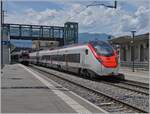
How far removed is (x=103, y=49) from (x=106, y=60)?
39.4 inches

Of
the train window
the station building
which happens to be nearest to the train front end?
the train window

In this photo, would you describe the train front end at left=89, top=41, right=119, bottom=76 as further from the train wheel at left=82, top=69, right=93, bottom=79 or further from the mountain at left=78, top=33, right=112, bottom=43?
the mountain at left=78, top=33, right=112, bottom=43

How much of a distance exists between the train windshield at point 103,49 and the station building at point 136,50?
14247 millimetres

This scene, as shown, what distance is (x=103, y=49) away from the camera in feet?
97.1

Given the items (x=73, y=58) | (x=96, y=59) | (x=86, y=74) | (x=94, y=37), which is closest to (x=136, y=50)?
(x=94, y=37)

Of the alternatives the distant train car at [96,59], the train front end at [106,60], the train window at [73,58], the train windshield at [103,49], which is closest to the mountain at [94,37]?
the train window at [73,58]

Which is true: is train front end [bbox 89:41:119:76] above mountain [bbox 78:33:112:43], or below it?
below

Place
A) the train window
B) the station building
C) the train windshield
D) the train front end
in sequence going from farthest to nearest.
Answer: the station building
the train window
the train windshield
the train front end

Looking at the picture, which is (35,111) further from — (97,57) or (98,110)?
(97,57)

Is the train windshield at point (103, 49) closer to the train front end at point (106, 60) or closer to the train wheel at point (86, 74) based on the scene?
the train front end at point (106, 60)

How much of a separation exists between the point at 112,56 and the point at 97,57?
1002 millimetres

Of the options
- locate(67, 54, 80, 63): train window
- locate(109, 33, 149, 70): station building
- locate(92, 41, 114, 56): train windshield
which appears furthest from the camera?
locate(109, 33, 149, 70): station building

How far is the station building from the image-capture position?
47219mm

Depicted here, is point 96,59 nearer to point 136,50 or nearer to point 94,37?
point 94,37
